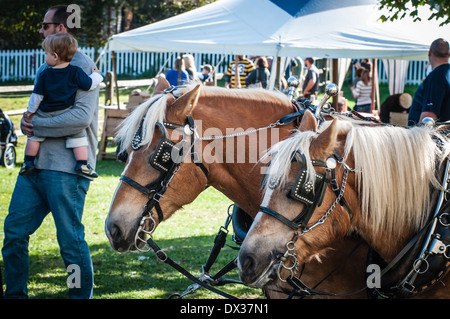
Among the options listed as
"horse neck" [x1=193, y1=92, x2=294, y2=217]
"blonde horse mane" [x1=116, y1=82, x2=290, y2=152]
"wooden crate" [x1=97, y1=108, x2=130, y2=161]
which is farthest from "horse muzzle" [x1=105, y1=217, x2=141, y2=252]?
"wooden crate" [x1=97, y1=108, x2=130, y2=161]

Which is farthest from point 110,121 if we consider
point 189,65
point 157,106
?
point 157,106

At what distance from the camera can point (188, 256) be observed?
580cm

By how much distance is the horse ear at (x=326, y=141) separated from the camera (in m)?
2.33

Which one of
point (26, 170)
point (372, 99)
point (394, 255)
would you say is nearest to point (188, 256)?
point (26, 170)

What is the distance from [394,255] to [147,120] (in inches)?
60.4

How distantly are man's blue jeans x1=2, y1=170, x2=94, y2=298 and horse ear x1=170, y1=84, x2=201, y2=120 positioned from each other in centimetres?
103

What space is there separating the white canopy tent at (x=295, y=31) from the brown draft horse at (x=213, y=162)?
16.3 feet

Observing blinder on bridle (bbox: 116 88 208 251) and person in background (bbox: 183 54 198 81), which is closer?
blinder on bridle (bbox: 116 88 208 251)

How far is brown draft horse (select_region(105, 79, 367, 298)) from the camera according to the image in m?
2.95

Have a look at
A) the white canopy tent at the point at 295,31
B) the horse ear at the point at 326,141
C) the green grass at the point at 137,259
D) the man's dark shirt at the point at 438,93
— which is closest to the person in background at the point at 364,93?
the white canopy tent at the point at 295,31

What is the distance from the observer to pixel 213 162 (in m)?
3.15

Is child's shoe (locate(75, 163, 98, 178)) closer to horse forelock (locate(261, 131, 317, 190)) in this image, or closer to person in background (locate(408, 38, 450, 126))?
horse forelock (locate(261, 131, 317, 190))

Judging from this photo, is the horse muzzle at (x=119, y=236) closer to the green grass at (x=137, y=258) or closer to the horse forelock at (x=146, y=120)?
the horse forelock at (x=146, y=120)

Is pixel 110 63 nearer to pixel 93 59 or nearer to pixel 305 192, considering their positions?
pixel 93 59
